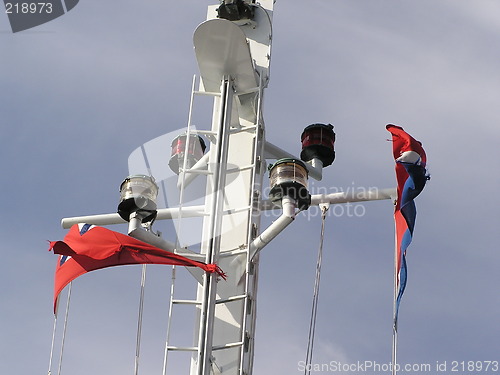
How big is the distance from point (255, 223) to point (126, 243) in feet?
5.02

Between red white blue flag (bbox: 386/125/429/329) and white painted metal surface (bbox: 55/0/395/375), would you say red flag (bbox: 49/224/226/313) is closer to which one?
white painted metal surface (bbox: 55/0/395/375)

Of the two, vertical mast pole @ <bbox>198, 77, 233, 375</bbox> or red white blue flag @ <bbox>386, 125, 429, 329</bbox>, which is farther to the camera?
red white blue flag @ <bbox>386, 125, 429, 329</bbox>

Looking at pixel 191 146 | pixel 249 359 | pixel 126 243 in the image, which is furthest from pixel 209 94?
pixel 249 359

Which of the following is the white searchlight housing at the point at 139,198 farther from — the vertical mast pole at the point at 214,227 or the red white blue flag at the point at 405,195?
the red white blue flag at the point at 405,195

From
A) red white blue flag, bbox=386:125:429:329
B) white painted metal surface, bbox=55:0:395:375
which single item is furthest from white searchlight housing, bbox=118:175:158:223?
red white blue flag, bbox=386:125:429:329

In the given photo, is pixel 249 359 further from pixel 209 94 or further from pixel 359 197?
pixel 209 94

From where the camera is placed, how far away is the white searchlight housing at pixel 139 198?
486 inches

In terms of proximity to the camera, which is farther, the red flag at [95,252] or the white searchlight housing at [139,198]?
the white searchlight housing at [139,198]

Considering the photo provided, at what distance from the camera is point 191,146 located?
1441cm

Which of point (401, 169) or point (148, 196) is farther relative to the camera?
point (401, 169)

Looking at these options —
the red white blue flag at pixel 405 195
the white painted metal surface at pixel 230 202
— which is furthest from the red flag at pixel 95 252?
the red white blue flag at pixel 405 195

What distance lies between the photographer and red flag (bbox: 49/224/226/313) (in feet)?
40.1

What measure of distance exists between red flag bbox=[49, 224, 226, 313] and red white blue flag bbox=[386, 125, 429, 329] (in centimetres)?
Answer: 241

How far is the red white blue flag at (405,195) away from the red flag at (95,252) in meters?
2.41
